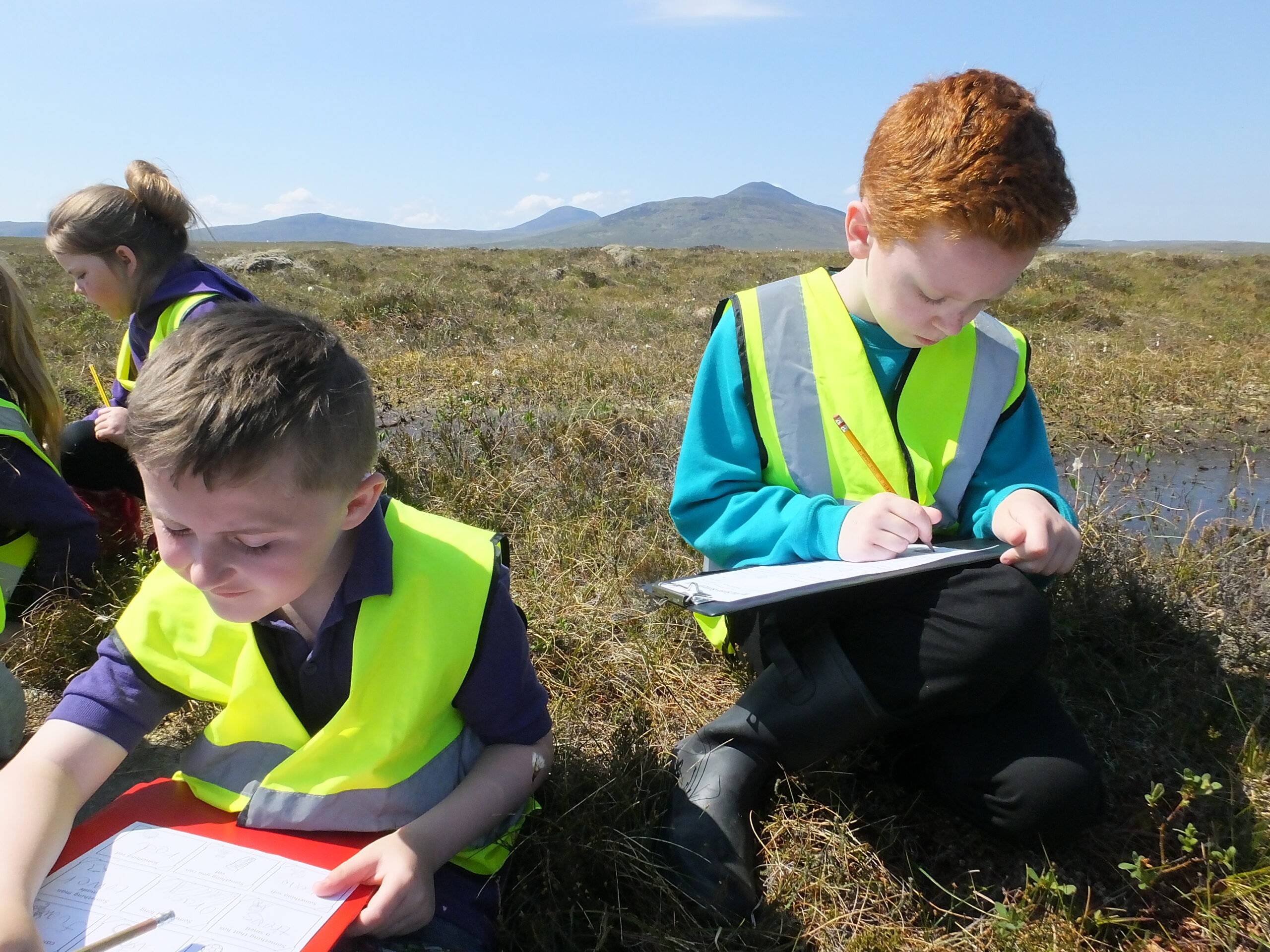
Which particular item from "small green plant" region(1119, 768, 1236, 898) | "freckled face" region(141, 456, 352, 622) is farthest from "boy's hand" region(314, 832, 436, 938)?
"small green plant" region(1119, 768, 1236, 898)

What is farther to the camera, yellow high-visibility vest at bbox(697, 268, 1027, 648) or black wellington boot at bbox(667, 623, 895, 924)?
yellow high-visibility vest at bbox(697, 268, 1027, 648)

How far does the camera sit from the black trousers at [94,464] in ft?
11.4

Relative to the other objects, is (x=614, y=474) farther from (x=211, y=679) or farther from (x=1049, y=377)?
(x=1049, y=377)

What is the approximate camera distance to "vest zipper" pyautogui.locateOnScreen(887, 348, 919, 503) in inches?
81.2

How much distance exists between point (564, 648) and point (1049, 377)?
4593 mm

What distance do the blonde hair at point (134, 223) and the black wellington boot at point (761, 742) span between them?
291 cm

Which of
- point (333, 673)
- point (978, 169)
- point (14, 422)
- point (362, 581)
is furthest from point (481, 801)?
point (14, 422)

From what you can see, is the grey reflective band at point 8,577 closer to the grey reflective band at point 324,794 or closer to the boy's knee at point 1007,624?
the grey reflective band at point 324,794

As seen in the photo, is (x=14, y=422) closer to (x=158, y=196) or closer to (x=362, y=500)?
(x=158, y=196)

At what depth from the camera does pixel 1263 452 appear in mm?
4367

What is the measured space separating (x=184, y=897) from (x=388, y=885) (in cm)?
30

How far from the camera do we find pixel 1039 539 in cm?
177

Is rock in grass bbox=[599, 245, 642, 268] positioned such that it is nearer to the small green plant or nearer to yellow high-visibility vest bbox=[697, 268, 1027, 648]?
yellow high-visibility vest bbox=[697, 268, 1027, 648]

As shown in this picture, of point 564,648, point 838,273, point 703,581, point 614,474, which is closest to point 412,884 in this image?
point 703,581
